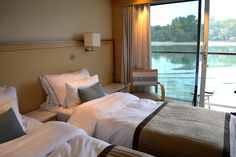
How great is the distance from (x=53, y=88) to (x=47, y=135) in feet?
3.68

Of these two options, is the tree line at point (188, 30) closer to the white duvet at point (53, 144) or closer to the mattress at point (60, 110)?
the mattress at point (60, 110)

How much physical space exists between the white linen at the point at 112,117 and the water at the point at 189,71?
4.52ft

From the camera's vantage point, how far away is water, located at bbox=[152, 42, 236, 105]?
148 inches

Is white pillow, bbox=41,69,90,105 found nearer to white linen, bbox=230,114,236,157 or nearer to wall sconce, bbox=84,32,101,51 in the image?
wall sconce, bbox=84,32,101,51

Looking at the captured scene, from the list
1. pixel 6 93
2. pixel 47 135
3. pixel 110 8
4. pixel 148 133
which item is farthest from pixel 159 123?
pixel 110 8

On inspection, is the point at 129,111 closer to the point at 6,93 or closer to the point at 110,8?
the point at 6,93

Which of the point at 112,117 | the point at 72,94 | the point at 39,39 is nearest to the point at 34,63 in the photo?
the point at 39,39

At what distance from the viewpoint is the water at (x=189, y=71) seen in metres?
3.77

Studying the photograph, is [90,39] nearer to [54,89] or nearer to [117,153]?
[54,89]

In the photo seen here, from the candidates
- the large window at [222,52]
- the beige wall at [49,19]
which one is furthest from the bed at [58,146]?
the large window at [222,52]

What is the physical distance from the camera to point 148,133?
1.94 metres

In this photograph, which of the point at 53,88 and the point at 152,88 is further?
the point at 152,88

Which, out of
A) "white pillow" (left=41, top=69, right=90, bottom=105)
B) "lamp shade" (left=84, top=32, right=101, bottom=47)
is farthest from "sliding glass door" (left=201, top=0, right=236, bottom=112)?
"white pillow" (left=41, top=69, right=90, bottom=105)

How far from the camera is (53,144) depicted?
1.59m
